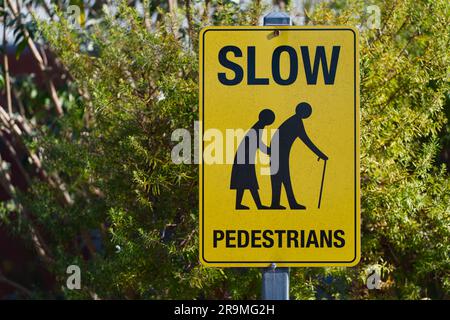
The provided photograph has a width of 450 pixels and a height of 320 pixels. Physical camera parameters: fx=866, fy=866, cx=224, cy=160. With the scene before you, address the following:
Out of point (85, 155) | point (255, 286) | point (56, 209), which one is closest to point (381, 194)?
point (255, 286)

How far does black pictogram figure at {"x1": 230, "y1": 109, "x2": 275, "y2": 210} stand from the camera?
3254mm

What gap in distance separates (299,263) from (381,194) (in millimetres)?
2243

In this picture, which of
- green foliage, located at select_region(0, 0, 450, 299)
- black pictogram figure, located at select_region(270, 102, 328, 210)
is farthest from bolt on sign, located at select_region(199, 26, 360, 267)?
green foliage, located at select_region(0, 0, 450, 299)

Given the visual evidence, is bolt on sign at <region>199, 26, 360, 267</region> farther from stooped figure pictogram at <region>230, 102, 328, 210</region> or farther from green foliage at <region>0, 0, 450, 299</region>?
green foliage at <region>0, 0, 450, 299</region>

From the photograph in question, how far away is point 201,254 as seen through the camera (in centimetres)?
335

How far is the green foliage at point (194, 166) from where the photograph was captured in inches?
216

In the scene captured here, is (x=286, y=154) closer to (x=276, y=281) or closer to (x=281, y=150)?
(x=281, y=150)

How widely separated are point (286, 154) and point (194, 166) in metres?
2.27

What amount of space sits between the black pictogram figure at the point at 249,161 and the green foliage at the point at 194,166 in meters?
2.05

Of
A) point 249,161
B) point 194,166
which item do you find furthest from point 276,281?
point 194,166

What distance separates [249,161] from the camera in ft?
10.7

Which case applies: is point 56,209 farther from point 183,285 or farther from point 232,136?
point 232,136

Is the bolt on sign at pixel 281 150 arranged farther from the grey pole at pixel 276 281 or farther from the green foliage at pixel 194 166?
the green foliage at pixel 194 166

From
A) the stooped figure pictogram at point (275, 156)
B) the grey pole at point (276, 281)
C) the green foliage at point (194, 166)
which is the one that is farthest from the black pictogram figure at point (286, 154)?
the green foliage at point (194, 166)
